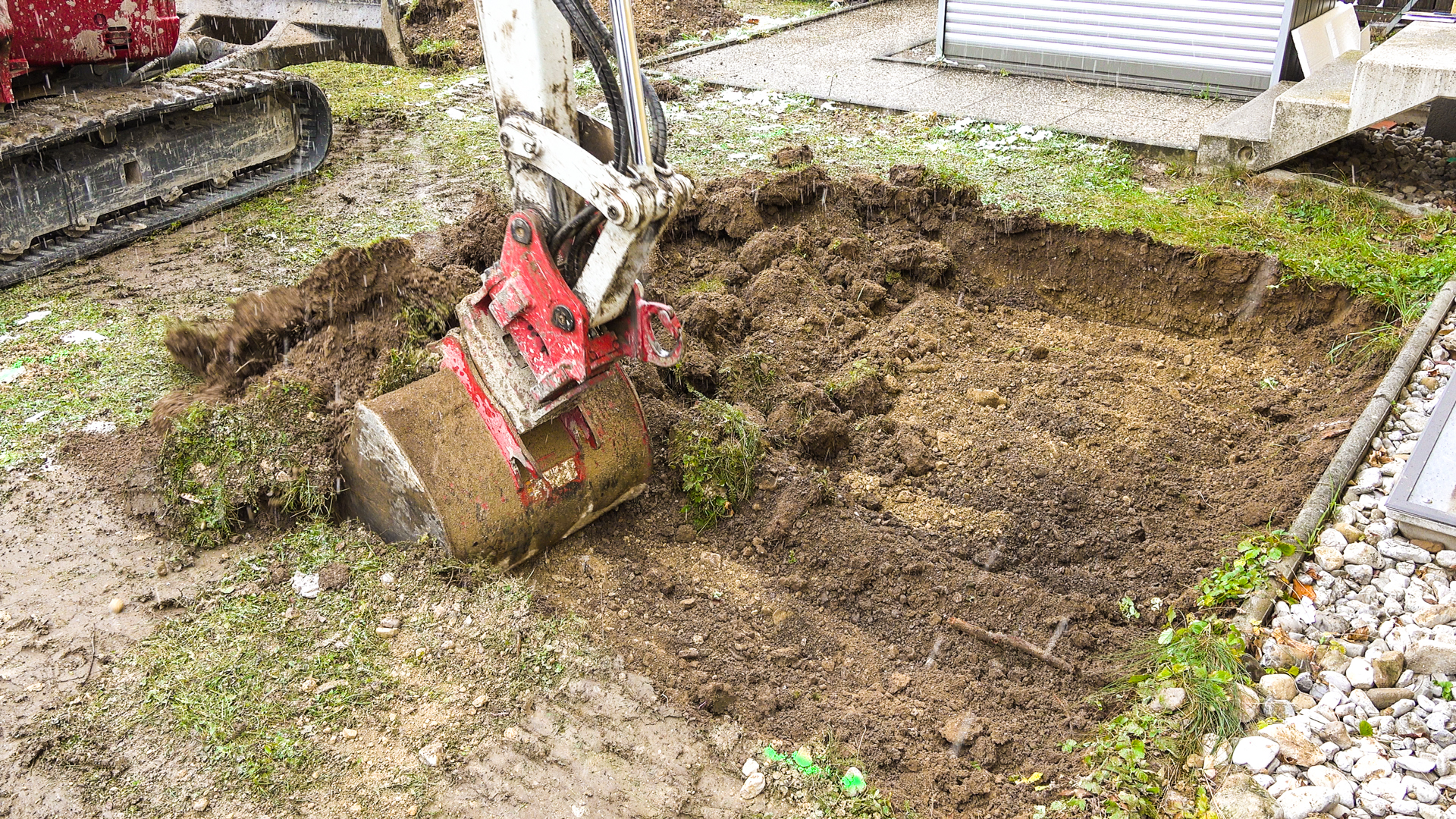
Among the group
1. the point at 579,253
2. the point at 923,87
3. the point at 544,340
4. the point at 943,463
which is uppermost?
the point at 579,253

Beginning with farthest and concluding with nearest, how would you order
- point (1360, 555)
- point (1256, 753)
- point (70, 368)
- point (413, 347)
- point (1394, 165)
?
point (1394, 165) → point (70, 368) → point (413, 347) → point (1360, 555) → point (1256, 753)

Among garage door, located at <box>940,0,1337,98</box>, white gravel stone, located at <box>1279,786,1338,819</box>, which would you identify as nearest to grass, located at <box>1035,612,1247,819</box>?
white gravel stone, located at <box>1279,786,1338,819</box>

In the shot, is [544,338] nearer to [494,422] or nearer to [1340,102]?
[494,422]

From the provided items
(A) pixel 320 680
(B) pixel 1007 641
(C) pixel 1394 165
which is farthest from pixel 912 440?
(C) pixel 1394 165

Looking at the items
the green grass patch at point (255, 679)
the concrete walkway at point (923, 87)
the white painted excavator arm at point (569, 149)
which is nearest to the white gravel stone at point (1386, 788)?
the white painted excavator arm at point (569, 149)

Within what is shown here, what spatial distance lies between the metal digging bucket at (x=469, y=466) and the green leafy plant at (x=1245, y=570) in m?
2.18

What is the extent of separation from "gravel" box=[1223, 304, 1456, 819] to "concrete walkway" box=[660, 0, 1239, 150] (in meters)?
4.45

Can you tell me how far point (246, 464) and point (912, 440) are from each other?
2713 millimetres

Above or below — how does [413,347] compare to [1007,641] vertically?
above

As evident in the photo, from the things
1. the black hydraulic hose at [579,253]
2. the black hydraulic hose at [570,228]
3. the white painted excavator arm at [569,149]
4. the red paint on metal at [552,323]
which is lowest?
the red paint on metal at [552,323]

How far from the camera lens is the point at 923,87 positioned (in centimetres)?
912

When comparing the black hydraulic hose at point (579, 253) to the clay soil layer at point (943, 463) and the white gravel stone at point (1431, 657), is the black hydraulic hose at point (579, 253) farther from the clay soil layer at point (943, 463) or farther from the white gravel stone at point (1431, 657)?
the white gravel stone at point (1431, 657)

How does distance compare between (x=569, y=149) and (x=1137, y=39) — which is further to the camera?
(x=1137, y=39)

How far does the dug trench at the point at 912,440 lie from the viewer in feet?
11.3
